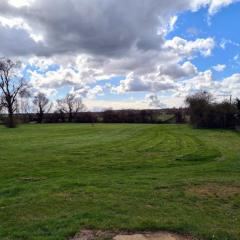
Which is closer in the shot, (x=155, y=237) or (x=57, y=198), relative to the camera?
(x=155, y=237)

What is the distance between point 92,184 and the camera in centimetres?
1457

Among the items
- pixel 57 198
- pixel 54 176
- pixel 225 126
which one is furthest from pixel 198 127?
pixel 57 198

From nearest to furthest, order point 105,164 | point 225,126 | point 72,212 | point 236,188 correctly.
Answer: point 72,212 < point 236,188 < point 105,164 < point 225,126

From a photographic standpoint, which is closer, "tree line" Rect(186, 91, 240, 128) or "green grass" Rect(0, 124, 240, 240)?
"green grass" Rect(0, 124, 240, 240)

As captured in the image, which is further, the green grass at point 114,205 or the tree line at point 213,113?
the tree line at point 213,113

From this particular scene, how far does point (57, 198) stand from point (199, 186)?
4.63 meters

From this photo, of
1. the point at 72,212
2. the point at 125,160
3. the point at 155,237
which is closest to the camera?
the point at 155,237

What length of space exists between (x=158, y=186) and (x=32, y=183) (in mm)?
4304

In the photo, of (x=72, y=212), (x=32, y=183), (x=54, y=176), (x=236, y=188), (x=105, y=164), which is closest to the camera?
(x=72, y=212)

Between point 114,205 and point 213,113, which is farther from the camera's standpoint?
point 213,113

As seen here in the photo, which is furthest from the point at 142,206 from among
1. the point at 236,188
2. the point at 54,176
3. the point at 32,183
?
the point at 54,176

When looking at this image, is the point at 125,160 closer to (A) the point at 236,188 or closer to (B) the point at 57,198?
(A) the point at 236,188

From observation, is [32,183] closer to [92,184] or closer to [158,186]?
[92,184]

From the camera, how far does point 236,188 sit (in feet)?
45.9
